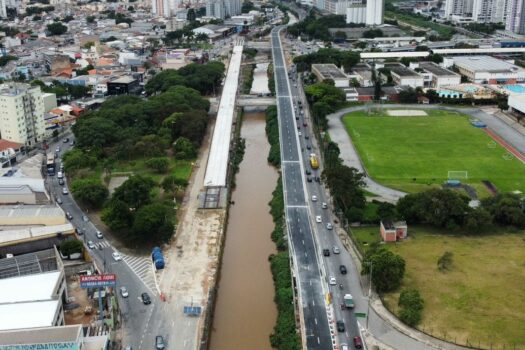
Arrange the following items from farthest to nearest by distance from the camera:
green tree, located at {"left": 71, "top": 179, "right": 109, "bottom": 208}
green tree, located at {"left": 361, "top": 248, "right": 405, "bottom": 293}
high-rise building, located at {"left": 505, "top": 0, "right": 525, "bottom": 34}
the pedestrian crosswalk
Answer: high-rise building, located at {"left": 505, "top": 0, "right": 525, "bottom": 34} < green tree, located at {"left": 71, "top": 179, "right": 109, "bottom": 208} < the pedestrian crosswalk < green tree, located at {"left": 361, "top": 248, "right": 405, "bottom": 293}

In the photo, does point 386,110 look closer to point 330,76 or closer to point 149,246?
point 330,76

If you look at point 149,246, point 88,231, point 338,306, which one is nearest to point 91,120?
point 88,231

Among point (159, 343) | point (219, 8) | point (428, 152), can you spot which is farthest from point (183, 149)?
point (219, 8)

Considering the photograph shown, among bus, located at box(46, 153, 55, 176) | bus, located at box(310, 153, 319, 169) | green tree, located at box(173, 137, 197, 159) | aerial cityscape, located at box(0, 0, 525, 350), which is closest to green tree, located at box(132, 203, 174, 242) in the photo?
aerial cityscape, located at box(0, 0, 525, 350)

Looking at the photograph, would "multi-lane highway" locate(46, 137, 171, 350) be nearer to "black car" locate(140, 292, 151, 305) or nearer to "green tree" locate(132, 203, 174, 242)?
"black car" locate(140, 292, 151, 305)

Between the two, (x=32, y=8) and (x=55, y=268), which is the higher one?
(x=32, y=8)

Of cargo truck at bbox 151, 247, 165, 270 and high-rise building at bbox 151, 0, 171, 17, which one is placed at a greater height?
high-rise building at bbox 151, 0, 171, 17
